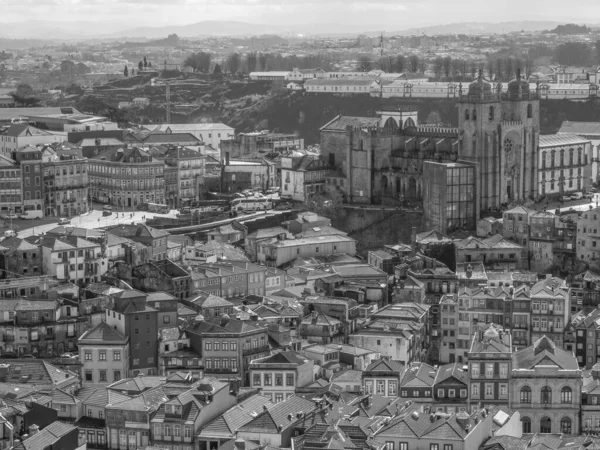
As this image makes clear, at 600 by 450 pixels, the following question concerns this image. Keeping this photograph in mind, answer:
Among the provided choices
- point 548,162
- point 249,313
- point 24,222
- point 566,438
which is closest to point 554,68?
point 548,162

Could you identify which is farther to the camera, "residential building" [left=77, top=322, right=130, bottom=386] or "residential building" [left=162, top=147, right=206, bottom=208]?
"residential building" [left=162, top=147, right=206, bottom=208]

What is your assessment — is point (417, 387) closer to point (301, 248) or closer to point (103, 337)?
point (103, 337)

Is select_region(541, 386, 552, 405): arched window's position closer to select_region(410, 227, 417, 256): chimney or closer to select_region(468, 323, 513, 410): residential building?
select_region(468, 323, 513, 410): residential building

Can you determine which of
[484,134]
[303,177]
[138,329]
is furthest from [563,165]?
[138,329]

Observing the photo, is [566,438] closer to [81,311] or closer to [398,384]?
[398,384]

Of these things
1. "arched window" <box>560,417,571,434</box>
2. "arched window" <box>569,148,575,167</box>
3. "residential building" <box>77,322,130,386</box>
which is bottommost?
"arched window" <box>560,417,571,434</box>

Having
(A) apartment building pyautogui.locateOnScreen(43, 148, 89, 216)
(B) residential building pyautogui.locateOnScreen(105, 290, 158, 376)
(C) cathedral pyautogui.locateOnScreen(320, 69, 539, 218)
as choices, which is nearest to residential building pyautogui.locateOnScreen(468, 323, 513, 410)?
(B) residential building pyautogui.locateOnScreen(105, 290, 158, 376)
